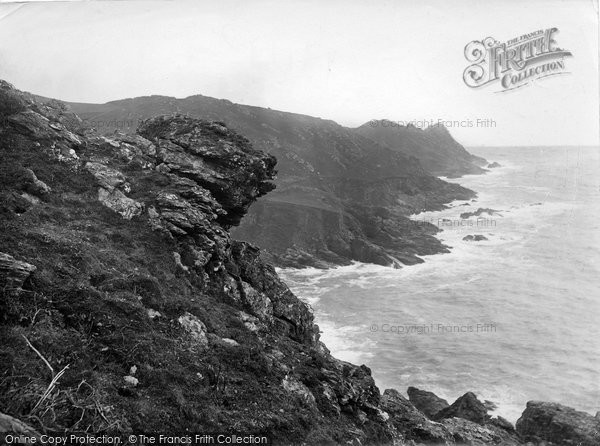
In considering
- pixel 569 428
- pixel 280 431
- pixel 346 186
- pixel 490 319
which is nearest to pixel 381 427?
pixel 280 431

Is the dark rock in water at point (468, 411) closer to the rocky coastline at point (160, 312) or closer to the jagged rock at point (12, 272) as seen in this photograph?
the rocky coastline at point (160, 312)

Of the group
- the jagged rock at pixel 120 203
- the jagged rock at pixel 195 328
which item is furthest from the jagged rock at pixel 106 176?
the jagged rock at pixel 195 328

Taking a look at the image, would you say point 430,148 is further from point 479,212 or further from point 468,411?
point 468,411

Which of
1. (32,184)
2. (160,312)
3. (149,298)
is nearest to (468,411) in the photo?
(160,312)

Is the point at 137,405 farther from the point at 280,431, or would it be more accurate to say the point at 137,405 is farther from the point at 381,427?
the point at 381,427

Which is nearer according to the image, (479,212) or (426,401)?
(426,401)

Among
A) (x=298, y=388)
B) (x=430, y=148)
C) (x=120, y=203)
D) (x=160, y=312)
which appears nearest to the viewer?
(x=160, y=312)
